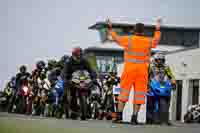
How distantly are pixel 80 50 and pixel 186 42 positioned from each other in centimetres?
7820

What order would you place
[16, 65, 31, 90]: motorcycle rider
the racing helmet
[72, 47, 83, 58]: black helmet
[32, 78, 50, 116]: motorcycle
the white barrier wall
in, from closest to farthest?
the racing helmet < [72, 47, 83, 58]: black helmet < [16, 65, 31, 90]: motorcycle rider < [32, 78, 50, 116]: motorcycle < the white barrier wall

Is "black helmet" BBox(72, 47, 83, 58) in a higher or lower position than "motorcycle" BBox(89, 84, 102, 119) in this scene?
higher

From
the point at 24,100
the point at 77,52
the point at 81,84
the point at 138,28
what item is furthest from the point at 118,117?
the point at 24,100

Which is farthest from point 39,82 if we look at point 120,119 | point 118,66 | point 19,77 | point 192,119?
point 118,66

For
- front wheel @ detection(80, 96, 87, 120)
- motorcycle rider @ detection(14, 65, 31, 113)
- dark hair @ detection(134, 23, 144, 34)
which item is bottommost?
front wheel @ detection(80, 96, 87, 120)

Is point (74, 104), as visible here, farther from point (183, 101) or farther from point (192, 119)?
point (183, 101)

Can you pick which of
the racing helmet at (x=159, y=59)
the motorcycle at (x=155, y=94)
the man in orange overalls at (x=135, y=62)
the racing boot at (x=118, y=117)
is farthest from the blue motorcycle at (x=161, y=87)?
the man in orange overalls at (x=135, y=62)

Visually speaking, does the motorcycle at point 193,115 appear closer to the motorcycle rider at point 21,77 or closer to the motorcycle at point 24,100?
the motorcycle at point 24,100

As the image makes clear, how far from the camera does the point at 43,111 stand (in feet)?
75.9

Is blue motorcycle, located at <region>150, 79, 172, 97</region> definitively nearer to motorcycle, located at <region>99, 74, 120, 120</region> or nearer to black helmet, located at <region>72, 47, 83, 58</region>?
black helmet, located at <region>72, 47, 83, 58</region>

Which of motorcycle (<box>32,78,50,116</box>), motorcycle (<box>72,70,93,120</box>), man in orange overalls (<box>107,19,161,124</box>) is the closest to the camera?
man in orange overalls (<box>107,19,161,124</box>)

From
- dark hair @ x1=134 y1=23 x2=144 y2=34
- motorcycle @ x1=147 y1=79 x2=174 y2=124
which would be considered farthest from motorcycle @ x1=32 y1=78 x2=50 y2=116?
dark hair @ x1=134 y1=23 x2=144 y2=34

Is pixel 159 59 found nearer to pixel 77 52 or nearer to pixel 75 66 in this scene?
pixel 77 52

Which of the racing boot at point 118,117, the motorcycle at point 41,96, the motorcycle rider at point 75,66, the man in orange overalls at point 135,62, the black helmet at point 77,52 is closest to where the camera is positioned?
the man in orange overalls at point 135,62
